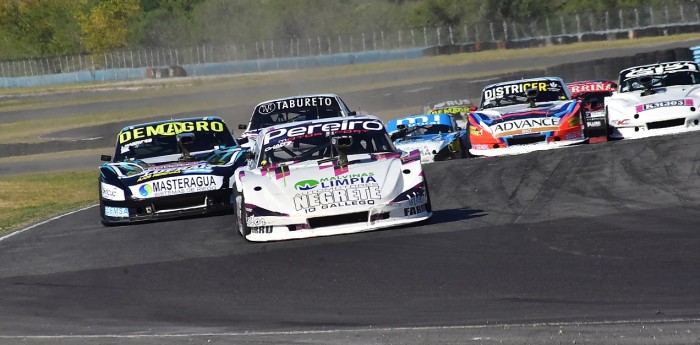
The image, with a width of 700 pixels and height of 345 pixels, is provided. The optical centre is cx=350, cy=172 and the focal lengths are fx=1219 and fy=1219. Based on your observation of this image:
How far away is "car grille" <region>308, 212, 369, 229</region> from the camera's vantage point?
10.4 metres

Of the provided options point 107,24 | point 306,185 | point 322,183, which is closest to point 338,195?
point 322,183

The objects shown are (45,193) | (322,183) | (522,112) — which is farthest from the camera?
(45,193)

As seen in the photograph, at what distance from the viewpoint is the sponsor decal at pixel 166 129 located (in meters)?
14.9

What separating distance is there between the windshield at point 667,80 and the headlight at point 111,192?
29.0ft

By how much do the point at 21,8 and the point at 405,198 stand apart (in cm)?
8350

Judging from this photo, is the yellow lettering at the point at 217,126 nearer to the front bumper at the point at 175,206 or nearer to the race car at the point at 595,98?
the front bumper at the point at 175,206

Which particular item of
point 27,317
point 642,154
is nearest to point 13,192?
point 642,154

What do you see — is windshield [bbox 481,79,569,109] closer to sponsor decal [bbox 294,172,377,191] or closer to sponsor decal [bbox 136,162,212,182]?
sponsor decal [bbox 136,162,212,182]

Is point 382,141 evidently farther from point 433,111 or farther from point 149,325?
point 433,111

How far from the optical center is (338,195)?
1045 cm

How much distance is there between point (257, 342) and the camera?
21.3 feet

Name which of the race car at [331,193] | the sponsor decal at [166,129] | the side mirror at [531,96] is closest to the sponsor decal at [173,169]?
the sponsor decal at [166,129]

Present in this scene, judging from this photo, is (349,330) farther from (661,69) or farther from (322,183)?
(661,69)

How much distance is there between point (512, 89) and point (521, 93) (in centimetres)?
20
